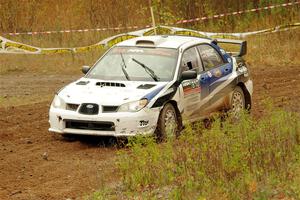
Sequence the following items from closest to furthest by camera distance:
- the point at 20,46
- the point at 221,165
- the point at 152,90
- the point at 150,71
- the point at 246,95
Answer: the point at 221,165 < the point at 152,90 < the point at 150,71 < the point at 246,95 < the point at 20,46

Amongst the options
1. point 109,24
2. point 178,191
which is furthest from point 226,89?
point 109,24

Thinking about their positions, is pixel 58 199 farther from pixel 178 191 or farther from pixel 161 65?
pixel 161 65

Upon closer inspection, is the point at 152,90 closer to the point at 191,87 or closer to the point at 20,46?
the point at 191,87

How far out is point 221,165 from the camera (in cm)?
947

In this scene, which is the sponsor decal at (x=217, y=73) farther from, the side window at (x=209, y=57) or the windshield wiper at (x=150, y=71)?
the windshield wiper at (x=150, y=71)

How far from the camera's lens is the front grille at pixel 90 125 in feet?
42.4

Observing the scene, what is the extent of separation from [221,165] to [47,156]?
11.9ft

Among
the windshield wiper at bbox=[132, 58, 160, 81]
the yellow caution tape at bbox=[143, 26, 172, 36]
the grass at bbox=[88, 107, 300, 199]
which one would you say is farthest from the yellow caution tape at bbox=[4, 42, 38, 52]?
the grass at bbox=[88, 107, 300, 199]

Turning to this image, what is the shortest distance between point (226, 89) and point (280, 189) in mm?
6418

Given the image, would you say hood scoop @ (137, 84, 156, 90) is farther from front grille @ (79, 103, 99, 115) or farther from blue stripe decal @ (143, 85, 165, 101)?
front grille @ (79, 103, 99, 115)

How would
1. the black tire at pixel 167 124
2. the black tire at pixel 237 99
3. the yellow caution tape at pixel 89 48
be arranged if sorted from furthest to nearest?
the yellow caution tape at pixel 89 48
the black tire at pixel 237 99
the black tire at pixel 167 124

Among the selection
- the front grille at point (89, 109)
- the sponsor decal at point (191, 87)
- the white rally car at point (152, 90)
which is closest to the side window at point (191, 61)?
the white rally car at point (152, 90)

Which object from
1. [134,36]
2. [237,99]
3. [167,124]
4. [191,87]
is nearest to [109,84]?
[167,124]

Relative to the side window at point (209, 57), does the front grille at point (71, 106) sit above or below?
below
